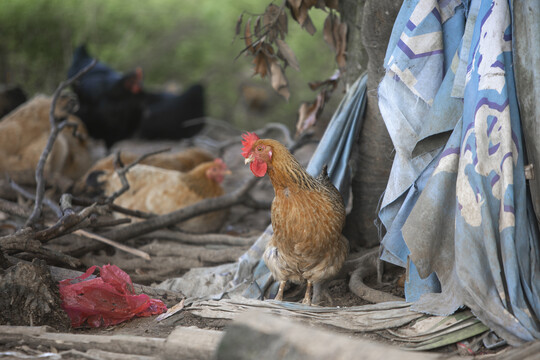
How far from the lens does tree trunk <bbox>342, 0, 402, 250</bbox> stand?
3285mm

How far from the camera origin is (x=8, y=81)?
8.38 metres

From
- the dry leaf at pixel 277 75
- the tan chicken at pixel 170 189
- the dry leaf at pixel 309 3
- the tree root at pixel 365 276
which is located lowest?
the tree root at pixel 365 276

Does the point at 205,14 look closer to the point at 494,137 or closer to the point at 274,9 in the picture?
the point at 274,9

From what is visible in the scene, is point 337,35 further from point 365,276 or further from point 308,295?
point 308,295

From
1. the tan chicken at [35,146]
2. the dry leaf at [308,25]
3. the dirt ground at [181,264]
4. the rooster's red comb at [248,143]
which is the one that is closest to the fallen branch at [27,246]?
the dirt ground at [181,264]

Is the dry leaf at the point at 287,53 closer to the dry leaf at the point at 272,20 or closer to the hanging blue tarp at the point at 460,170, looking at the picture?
the dry leaf at the point at 272,20

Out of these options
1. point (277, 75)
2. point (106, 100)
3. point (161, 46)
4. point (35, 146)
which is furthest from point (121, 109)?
point (277, 75)

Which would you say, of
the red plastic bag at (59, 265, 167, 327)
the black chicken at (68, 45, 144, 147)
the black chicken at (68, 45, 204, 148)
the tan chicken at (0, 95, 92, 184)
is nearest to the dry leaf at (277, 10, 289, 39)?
the red plastic bag at (59, 265, 167, 327)

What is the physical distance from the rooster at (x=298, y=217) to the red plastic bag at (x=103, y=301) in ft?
2.70

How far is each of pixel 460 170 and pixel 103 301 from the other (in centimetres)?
194

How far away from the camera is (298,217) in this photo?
123 inches

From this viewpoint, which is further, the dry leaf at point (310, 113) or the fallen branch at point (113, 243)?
the dry leaf at point (310, 113)

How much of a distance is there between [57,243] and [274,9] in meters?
2.32

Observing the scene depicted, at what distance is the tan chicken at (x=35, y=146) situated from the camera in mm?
5746
